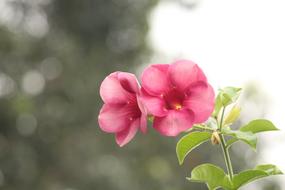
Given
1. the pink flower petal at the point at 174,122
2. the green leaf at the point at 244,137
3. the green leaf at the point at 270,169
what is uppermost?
the pink flower petal at the point at 174,122

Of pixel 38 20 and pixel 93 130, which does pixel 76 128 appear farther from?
pixel 38 20

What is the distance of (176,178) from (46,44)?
11.4 feet

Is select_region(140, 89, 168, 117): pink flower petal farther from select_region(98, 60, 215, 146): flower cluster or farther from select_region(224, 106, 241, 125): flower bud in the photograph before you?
select_region(224, 106, 241, 125): flower bud

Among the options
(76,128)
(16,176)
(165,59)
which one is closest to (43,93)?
(76,128)

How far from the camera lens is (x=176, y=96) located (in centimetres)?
110

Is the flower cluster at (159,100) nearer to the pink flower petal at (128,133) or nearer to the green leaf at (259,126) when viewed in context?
the pink flower petal at (128,133)

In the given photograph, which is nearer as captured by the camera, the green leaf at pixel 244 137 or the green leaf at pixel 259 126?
the green leaf at pixel 244 137

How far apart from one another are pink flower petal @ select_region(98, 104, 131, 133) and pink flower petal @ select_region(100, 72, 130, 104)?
0.05 feet

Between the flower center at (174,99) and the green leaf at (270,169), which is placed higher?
the flower center at (174,99)

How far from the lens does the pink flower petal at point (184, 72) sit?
41.9 inches

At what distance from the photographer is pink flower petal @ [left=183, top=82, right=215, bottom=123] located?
40.6 inches

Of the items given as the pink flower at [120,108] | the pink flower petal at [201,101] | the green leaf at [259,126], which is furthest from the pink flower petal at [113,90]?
the green leaf at [259,126]

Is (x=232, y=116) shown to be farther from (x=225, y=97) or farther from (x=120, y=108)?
(x=120, y=108)

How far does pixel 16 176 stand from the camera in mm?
10195
